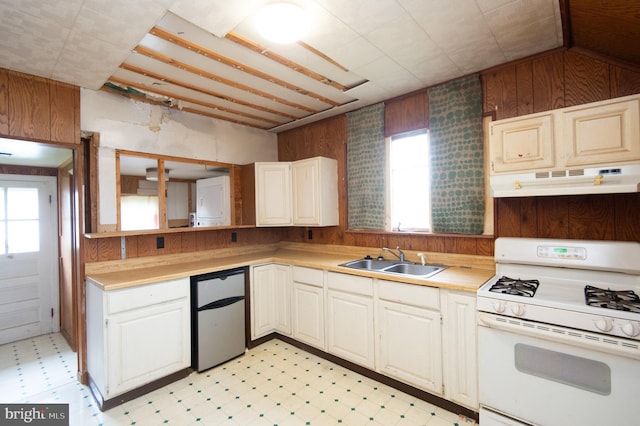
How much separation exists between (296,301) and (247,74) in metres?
2.17

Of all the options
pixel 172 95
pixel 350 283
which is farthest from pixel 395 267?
pixel 172 95

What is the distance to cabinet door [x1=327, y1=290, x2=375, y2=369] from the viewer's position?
2408mm

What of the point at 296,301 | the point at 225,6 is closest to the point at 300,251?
the point at 296,301

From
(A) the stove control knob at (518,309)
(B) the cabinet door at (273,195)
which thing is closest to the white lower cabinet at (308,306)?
(B) the cabinet door at (273,195)

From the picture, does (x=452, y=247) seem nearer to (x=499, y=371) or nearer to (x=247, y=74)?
(x=499, y=371)

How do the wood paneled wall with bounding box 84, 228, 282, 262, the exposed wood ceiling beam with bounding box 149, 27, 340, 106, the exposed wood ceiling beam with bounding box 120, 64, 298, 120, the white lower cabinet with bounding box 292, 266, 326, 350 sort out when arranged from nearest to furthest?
the exposed wood ceiling beam with bounding box 149, 27, 340, 106, the exposed wood ceiling beam with bounding box 120, 64, 298, 120, the wood paneled wall with bounding box 84, 228, 282, 262, the white lower cabinet with bounding box 292, 266, 326, 350

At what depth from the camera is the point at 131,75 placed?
7.59 feet

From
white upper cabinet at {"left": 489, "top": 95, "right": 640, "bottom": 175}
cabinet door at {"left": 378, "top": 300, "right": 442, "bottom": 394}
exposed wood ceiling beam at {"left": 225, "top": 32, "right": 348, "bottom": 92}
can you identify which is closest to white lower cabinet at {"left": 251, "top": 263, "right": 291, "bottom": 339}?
cabinet door at {"left": 378, "top": 300, "right": 442, "bottom": 394}

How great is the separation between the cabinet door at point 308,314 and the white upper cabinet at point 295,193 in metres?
0.77

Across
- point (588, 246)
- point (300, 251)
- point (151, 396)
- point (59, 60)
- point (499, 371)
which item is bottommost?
point (151, 396)

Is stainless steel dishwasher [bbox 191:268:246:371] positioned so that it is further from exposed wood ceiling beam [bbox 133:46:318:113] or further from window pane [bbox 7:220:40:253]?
window pane [bbox 7:220:40:253]

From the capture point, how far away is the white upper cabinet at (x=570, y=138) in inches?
63.1

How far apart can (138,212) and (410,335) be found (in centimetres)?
263

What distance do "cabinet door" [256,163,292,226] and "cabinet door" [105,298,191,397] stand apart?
4.35 ft
